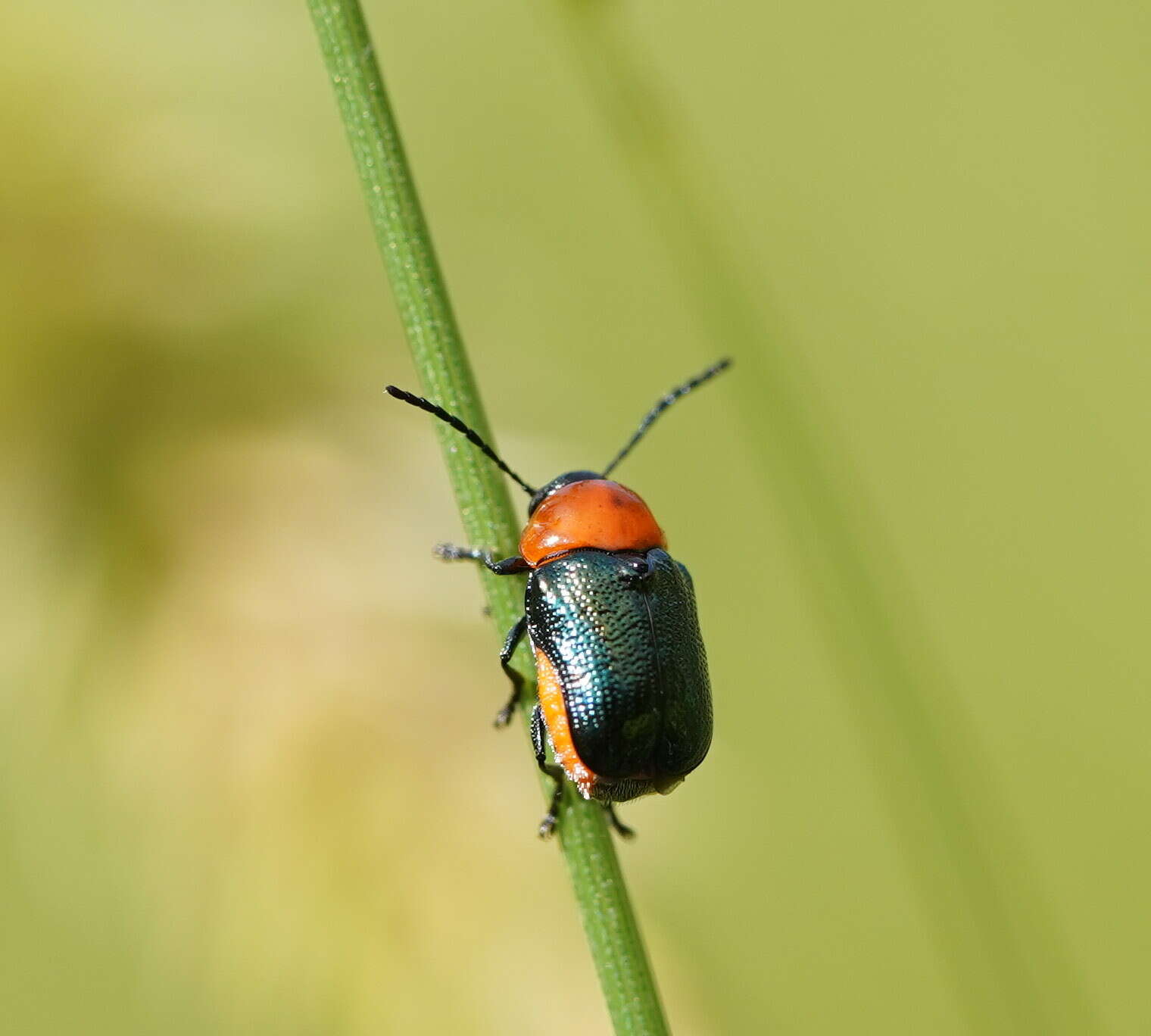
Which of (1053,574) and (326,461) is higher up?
(326,461)

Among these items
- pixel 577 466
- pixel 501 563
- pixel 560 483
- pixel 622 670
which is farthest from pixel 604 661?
pixel 577 466

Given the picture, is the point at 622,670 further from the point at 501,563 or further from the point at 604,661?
the point at 501,563

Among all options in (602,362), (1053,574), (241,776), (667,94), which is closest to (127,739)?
(241,776)

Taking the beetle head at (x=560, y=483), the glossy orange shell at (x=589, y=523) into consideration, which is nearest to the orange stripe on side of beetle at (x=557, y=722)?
the glossy orange shell at (x=589, y=523)

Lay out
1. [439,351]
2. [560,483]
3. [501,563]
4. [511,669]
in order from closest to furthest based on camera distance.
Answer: [439,351]
[501,563]
[511,669]
[560,483]

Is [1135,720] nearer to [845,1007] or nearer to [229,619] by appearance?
[845,1007]

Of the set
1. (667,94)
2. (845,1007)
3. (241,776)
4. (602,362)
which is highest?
(667,94)

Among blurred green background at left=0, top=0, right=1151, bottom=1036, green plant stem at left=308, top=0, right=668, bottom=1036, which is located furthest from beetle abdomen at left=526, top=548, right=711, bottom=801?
blurred green background at left=0, top=0, right=1151, bottom=1036

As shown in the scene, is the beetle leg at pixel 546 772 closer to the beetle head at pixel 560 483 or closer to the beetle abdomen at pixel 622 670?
the beetle abdomen at pixel 622 670
